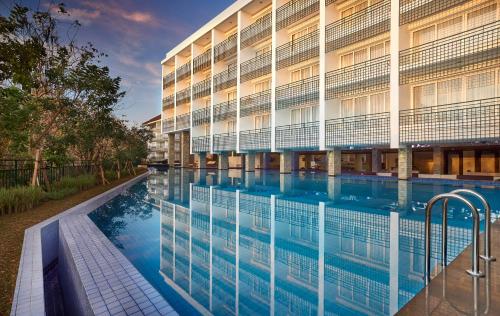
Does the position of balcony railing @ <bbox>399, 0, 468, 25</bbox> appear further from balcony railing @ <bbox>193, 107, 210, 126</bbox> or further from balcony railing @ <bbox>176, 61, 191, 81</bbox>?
balcony railing @ <bbox>176, 61, 191, 81</bbox>

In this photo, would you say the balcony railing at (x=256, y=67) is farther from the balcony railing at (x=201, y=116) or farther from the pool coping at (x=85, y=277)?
the pool coping at (x=85, y=277)

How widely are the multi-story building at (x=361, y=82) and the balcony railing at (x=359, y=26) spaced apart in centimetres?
8

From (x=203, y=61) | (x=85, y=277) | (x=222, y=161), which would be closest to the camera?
(x=85, y=277)

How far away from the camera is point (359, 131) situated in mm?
20688

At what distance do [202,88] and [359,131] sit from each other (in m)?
23.9

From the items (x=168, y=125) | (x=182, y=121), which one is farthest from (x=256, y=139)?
(x=168, y=125)

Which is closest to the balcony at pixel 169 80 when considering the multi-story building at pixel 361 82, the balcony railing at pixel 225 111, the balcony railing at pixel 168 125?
the balcony railing at pixel 168 125

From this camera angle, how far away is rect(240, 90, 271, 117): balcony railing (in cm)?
2818

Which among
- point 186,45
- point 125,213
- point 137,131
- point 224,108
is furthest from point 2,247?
point 186,45

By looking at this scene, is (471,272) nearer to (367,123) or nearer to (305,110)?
(367,123)

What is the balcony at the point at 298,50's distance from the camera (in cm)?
2400

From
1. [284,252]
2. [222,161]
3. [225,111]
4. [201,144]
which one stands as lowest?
[284,252]

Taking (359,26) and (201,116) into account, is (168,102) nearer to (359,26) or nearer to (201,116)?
(201,116)

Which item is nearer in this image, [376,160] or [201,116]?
[376,160]
